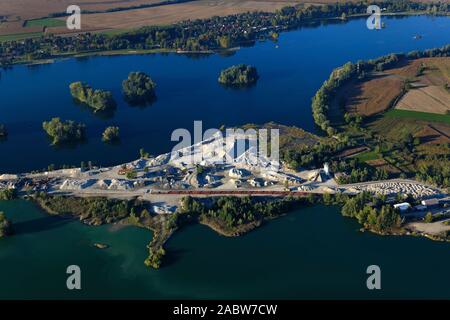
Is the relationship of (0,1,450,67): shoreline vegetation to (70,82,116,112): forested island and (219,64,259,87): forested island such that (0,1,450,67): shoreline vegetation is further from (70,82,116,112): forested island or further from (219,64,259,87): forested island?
(70,82,116,112): forested island

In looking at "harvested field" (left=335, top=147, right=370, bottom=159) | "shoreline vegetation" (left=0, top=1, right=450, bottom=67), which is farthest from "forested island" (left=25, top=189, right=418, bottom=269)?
"shoreline vegetation" (left=0, top=1, right=450, bottom=67)

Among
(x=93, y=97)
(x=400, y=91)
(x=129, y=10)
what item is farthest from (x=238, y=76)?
(x=129, y=10)

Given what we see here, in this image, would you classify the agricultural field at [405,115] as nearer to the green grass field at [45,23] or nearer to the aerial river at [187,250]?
the aerial river at [187,250]

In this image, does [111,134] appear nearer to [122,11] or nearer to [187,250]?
[187,250]

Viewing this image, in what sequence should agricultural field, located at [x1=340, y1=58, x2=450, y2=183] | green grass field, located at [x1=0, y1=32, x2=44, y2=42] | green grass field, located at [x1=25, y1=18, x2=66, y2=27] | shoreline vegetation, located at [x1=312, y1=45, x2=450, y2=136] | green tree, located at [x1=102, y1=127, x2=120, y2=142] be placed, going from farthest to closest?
green grass field, located at [x1=25, y1=18, x2=66, y2=27]
green grass field, located at [x1=0, y1=32, x2=44, y2=42]
shoreline vegetation, located at [x1=312, y1=45, x2=450, y2=136]
green tree, located at [x1=102, y1=127, x2=120, y2=142]
agricultural field, located at [x1=340, y1=58, x2=450, y2=183]

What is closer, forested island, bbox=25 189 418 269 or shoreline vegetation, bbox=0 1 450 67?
forested island, bbox=25 189 418 269

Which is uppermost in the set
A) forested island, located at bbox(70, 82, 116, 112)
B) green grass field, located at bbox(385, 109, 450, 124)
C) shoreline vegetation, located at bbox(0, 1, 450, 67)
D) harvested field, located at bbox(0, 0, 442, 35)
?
harvested field, located at bbox(0, 0, 442, 35)

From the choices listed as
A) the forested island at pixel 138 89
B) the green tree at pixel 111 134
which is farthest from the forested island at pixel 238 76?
the green tree at pixel 111 134

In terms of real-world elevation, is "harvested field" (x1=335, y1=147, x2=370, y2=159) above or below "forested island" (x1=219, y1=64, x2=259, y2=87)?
below
